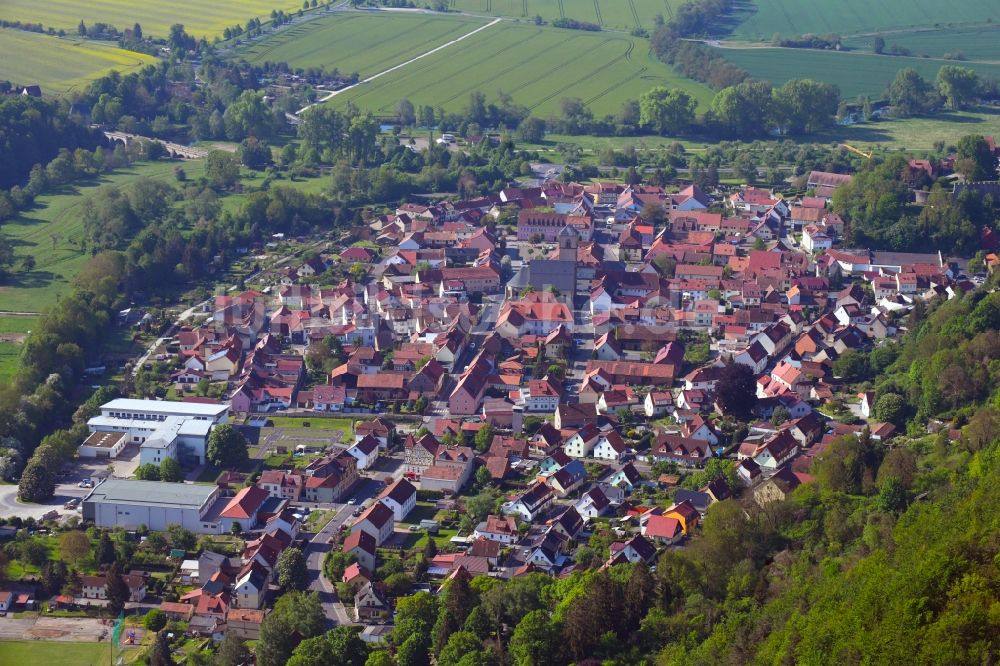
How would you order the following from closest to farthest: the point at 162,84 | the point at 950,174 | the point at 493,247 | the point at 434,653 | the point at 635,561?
the point at 434,653 → the point at 635,561 → the point at 493,247 → the point at 950,174 → the point at 162,84

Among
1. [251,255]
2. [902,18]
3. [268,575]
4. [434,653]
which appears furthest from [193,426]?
[902,18]

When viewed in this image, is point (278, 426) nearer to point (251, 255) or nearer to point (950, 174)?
point (251, 255)

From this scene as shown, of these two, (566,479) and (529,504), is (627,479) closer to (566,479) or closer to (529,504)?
(566,479)

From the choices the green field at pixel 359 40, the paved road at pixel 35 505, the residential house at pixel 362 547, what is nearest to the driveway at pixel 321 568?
the residential house at pixel 362 547

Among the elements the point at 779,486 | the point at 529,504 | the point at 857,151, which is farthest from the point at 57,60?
the point at 779,486

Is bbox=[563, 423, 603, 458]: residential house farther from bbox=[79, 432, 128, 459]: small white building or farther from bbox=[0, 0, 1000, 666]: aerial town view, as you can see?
bbox=[79, 432, 128, 459]: small white building

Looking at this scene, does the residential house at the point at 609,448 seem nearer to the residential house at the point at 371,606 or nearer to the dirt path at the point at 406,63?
the residential house at the point at 371,606
